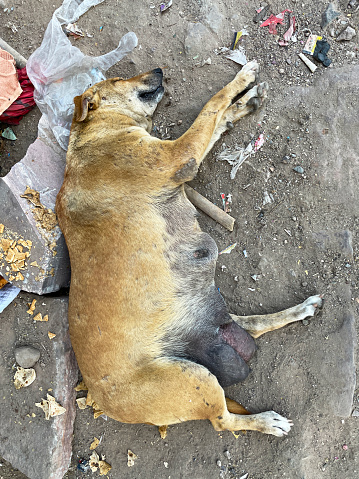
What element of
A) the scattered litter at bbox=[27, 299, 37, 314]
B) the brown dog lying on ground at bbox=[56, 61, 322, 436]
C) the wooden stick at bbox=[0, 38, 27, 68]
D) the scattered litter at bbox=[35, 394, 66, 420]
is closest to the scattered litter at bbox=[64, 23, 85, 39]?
the wooden stick at bbox=[0, 38, 27, 68]

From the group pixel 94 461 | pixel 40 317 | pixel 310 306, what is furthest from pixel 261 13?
pixel 94 461

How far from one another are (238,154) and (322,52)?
131 cm

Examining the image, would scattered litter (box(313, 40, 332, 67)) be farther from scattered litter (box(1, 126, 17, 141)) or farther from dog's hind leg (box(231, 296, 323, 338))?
scattered litter (box(1, 126, 17, 141))

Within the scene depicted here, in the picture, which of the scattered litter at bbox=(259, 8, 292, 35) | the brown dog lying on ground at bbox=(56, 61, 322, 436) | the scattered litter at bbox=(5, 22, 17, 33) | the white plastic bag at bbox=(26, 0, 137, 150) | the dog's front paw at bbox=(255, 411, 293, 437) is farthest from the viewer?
the scattered litter at bbox=(5, 22, 17, 33)

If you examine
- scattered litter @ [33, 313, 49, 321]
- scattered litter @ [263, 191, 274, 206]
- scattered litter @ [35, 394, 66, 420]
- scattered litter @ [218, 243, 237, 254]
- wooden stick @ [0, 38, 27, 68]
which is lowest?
scattered litter @ [218, 243, 237, 254]

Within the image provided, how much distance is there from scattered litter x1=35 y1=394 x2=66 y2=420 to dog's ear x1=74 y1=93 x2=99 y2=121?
2783 mm

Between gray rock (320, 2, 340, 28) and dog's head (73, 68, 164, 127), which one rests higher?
dog's head (73, 68, 164, 127)

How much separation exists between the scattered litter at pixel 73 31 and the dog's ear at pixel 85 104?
4.75 feet

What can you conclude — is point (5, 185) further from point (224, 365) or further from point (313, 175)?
point (313, 175)

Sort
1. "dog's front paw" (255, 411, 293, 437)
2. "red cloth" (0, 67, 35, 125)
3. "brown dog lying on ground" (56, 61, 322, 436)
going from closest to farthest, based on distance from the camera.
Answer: "brown dog lying on ground" (56, 61, 322, 436), "dog's front paw" (255, 411, 293, 437), "red cloth" (0, 67, 35, 125)

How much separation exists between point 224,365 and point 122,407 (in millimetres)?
937

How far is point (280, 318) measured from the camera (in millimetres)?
3555

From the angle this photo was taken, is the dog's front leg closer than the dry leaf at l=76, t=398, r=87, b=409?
Yes

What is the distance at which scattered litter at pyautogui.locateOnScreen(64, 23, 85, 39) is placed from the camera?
423 cm
